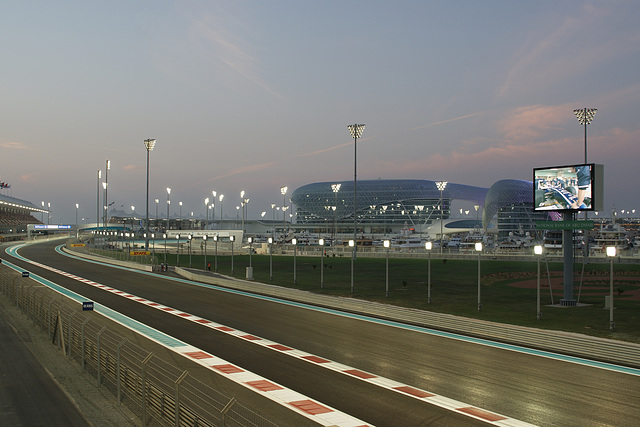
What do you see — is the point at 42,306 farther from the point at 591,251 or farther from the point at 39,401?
the point at 591,251

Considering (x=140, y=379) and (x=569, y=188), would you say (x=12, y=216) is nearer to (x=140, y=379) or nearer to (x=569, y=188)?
(x=569, y=188)

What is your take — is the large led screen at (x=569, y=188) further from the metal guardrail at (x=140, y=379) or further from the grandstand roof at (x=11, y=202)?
the grandstand roof at (x=11, y=202)

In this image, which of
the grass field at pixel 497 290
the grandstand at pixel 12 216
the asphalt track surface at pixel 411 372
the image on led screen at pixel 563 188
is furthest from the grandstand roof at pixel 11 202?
the image on led screen at pixel 563 188

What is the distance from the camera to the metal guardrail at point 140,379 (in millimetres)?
9148

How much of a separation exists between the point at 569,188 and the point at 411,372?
659 inches

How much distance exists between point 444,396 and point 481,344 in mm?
7185

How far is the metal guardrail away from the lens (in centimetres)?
915

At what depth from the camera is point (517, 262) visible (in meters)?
62.9

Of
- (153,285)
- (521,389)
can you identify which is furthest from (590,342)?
(153,285)

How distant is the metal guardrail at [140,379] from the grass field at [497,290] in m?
15.5

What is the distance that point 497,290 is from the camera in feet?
122

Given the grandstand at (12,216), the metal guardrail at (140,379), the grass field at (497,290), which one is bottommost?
the grass field at (497,290)

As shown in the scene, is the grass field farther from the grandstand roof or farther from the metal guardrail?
the grandstand roof

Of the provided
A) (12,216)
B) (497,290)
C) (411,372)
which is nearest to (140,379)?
(411,372)
